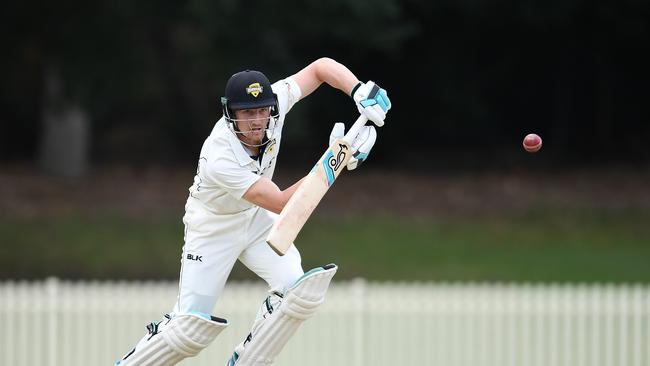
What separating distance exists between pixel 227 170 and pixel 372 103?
24.1 inches

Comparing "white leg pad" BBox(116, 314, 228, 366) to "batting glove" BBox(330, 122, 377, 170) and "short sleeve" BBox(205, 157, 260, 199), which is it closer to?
"short sleeve" BBox(205, 157, 260, 199)

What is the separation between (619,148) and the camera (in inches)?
749

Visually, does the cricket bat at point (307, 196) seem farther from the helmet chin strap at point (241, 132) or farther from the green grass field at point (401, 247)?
the green grass field at point (401, 247)

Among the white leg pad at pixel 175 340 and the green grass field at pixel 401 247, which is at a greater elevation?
the green grass field at pixel 401 247

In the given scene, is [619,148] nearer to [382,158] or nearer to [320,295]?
[382,158]

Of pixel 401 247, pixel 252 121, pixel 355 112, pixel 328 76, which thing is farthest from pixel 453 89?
pixel 252 121

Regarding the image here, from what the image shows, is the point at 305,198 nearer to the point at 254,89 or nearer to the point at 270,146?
the point at 270,146

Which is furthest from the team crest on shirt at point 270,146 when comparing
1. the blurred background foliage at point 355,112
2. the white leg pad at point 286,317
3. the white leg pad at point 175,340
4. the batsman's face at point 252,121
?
the blurred background foliage at point 355,112

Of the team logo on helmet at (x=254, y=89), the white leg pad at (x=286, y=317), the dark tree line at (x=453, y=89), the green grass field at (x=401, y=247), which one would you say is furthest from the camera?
the dark tree line at (x=453, y=89)

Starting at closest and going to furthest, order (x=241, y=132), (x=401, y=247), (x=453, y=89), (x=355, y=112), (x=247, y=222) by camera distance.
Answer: (x=241, y=132) < (x=247, y=222) < (x=401, y=247) < (x=355, y=112) < (x=453, y=89)

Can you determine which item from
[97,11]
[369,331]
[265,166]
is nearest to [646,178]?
[97,11]

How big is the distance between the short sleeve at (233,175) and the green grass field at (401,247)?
24.9 feet

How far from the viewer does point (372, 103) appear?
4938 millimetres

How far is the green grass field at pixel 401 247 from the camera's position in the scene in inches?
501
